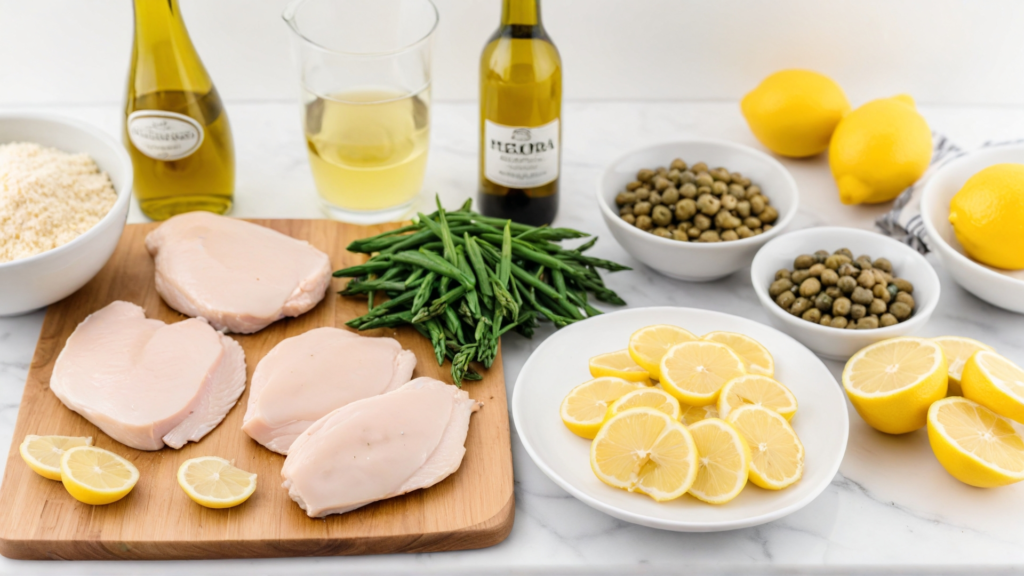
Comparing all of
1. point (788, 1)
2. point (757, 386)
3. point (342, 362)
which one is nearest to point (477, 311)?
point (342, 362)

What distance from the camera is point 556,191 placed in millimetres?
2068

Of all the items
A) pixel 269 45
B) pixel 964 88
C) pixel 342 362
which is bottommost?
pixel 342 362

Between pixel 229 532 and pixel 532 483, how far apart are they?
21.4 inches

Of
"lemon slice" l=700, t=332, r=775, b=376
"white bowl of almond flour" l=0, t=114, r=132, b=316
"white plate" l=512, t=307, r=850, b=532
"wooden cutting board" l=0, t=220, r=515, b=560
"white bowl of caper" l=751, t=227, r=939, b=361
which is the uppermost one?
"white bowl of almond flour" l=0, t=114, r=132, b=316

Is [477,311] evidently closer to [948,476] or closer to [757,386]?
[757,386]

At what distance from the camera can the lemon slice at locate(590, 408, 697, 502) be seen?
52.3 inches

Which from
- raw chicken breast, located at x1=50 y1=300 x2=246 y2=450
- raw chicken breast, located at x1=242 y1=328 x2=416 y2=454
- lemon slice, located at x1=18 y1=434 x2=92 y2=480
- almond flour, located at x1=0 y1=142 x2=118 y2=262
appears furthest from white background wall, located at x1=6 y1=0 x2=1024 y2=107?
lemon slice, located at x1=18 y1=434 x2=92 y2=480

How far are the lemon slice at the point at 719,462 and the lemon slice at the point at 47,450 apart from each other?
3.67 feet

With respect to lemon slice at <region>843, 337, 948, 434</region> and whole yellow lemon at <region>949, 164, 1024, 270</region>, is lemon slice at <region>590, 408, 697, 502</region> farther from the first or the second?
whole yellow lemon at <region>949, 164, 1024, 270</region>

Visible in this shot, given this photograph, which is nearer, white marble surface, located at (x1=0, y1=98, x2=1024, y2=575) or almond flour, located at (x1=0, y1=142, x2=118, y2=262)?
white marble surface, located at (x1=0, y1=98, x2=1024, y2=575)

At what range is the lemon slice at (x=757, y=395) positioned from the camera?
1468 millimetres

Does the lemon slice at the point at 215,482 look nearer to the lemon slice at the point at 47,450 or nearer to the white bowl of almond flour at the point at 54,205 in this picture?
the lemon slice at the point at 47,450

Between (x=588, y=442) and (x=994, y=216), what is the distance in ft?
3.48

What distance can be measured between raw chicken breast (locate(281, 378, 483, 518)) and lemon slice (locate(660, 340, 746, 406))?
40 cm
